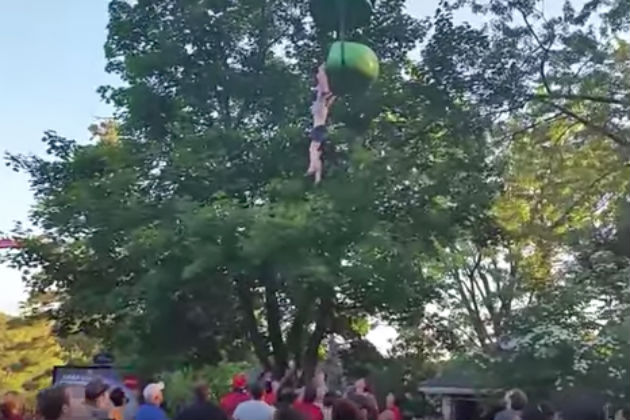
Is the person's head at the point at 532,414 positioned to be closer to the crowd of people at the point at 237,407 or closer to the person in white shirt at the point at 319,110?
the crowd of people at the point at 237,407

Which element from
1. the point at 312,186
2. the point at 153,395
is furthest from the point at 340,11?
the point at 312,186

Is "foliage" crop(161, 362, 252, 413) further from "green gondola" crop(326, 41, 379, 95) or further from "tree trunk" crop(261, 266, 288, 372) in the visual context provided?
"green gondola" crop(326, 41, 379, 95)

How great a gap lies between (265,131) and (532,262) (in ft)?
28.3

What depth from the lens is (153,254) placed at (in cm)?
1205

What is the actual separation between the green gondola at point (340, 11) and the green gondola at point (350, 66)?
158 millimetres

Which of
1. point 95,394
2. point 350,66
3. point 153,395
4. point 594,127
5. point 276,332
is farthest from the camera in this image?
point 276,332

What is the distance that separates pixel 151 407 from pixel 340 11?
2706 millimetres

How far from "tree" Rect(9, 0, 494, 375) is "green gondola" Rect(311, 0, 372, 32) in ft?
18.5

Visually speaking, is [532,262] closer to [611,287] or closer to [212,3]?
[611,287]

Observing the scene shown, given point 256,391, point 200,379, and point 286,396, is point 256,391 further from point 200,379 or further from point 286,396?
point 200,379

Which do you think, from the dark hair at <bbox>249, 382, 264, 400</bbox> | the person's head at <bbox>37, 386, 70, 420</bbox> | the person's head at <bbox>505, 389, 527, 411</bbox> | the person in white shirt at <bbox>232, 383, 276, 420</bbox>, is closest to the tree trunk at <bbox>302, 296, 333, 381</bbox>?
the person's head at <bbox>505, 389, 527, 411</bbox>

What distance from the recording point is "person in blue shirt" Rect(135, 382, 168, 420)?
5527 mm

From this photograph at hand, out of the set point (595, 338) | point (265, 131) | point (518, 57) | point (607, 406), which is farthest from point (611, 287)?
point (265, 131)

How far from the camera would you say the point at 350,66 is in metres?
5.45
